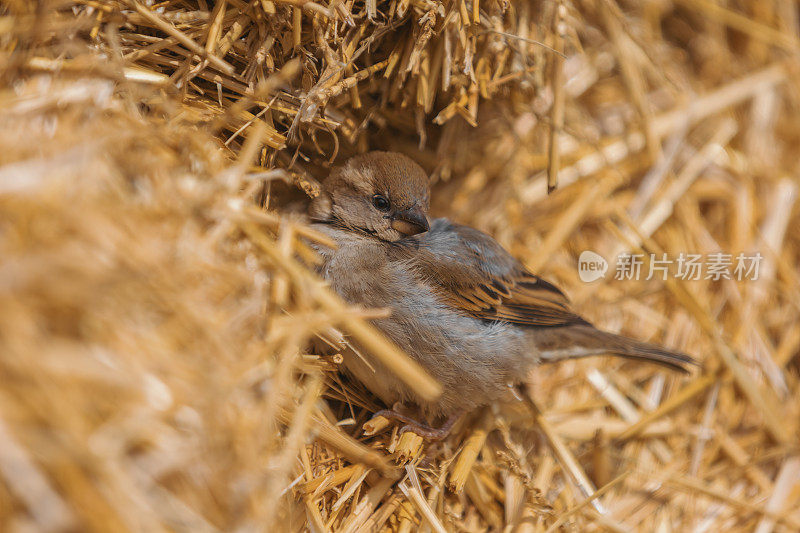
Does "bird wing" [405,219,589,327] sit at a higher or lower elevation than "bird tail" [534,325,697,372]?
higher

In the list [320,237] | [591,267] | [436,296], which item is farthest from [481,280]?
[591,267]

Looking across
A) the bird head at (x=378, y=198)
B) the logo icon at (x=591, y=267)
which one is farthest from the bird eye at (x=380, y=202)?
the logo icon at (x=591, y=267)

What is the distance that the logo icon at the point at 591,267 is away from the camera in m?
3.69

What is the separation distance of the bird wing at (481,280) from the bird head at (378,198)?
156 mm

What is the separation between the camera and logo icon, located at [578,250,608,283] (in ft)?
12.1

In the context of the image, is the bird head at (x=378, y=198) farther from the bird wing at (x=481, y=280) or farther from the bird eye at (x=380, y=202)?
the bird wing at (x=481, y=280)

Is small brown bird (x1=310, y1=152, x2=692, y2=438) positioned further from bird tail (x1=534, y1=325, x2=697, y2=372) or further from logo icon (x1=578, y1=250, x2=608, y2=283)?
logo icon (x1=578, y1=250, x2=608, y2=283)

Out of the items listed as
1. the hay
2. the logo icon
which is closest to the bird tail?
the hay

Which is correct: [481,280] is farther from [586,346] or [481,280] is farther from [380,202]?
[586,346]

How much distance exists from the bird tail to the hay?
1.10ft

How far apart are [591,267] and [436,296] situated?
146cm

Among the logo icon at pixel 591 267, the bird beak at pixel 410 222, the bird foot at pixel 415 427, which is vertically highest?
the bird beak at pixel 410 222

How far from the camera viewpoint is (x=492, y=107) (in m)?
3.34

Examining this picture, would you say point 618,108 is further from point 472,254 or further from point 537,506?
point 537,506
